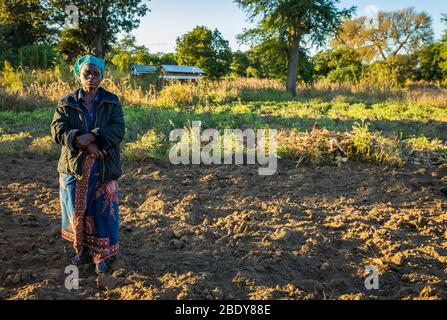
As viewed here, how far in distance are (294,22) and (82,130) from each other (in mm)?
14949

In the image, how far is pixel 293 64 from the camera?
1638 centimetres

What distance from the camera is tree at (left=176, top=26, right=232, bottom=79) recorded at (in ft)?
133

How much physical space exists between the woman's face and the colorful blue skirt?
459 mm

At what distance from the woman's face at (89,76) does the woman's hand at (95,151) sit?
39 cm

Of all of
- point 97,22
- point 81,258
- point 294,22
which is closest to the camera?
point 81,258

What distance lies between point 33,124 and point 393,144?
6.57 metres

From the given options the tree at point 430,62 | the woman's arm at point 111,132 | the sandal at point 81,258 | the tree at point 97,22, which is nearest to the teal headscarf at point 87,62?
the woman's arm at point 111,132

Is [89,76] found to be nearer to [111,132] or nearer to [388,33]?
[111,132]

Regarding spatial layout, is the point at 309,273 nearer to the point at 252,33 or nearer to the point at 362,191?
the point at 362,191

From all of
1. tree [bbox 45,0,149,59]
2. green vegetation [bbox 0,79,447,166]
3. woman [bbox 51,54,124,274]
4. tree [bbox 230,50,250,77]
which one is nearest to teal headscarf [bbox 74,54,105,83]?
woman [bbox 51,54,124,274]

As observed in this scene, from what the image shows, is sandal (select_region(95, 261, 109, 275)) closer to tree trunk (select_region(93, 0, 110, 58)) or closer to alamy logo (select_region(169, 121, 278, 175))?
alamy logo (select_region(169, 121, 278, 175))

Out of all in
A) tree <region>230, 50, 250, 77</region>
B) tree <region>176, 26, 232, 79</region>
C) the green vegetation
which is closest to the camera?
the green vegetation

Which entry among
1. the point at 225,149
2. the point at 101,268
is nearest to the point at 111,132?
the point at 101,268

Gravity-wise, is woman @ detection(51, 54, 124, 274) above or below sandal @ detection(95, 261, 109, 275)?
above
